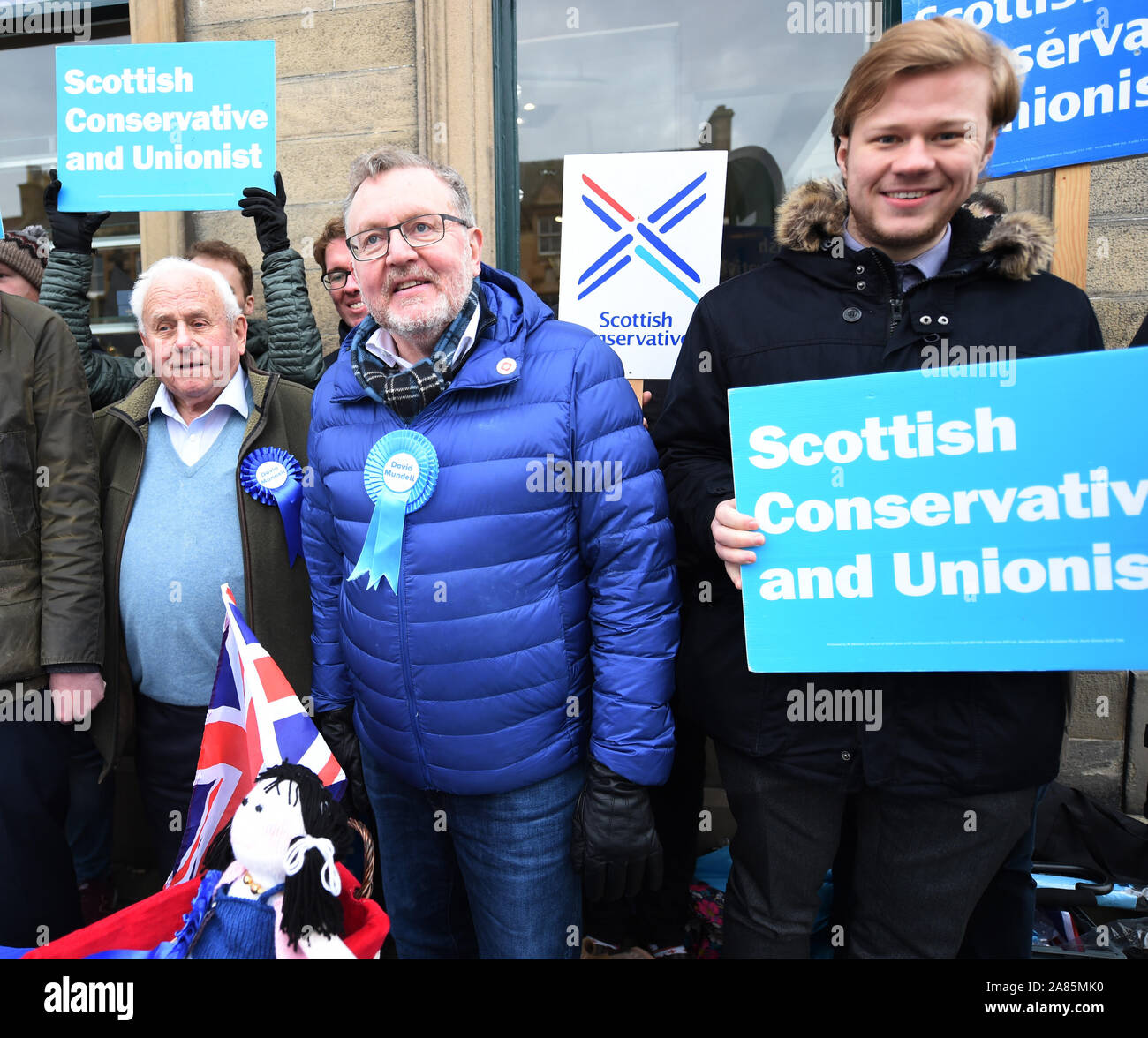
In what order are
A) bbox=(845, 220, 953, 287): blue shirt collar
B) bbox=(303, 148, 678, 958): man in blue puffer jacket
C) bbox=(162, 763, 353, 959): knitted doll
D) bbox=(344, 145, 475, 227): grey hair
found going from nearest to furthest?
1. bbox=(162, 763, 353, 959): knitted doll
2. bbox=(845, 220, 953, 287): blue shirt collar
3. bbox=(303, 148, 678, 958): man in blue puffer jacket
4. bbox=(344, 145, 475, 227): grey hair

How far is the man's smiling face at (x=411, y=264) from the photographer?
1786 mm

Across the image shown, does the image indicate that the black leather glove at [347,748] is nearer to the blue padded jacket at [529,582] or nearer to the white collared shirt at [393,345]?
the blue padded jacket at [529,582]

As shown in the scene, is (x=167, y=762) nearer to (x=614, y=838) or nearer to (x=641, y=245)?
(x=614, y=838)

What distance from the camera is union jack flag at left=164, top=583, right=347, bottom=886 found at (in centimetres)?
167

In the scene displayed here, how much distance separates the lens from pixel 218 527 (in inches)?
85.6

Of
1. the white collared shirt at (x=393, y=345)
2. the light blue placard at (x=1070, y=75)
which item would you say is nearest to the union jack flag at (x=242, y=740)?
the white collared shirt at (x=393, y=345)

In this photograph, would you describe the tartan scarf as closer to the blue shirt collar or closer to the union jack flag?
the union jack flag

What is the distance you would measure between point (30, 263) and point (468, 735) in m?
2.61

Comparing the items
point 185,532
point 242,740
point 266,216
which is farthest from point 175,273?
point 242,740

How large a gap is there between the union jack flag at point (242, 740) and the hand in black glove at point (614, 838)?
0.55 m

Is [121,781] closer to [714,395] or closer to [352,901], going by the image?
[352,901]

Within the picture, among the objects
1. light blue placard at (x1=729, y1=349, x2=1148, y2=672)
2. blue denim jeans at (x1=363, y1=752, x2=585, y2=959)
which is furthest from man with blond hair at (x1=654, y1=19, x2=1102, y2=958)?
blue denim jeans at (x1=363, y1=752, x2=585, y2=959)

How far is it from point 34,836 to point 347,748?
956 mm
